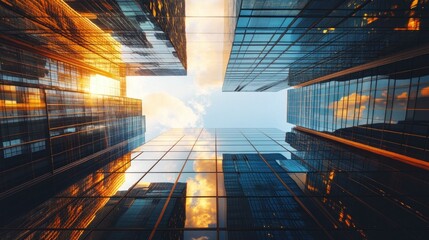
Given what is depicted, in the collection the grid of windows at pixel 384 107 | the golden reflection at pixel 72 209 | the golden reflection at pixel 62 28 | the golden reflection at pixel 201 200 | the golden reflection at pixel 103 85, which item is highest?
the golden reflection at pixel 62 28

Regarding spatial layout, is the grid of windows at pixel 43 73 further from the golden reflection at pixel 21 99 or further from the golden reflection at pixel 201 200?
the golden reflection at pixel 201 200

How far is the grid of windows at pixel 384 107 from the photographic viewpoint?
51.9ft

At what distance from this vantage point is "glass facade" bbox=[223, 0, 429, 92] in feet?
40.2

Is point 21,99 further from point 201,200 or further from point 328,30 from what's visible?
point 328,30

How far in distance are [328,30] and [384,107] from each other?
1200cm

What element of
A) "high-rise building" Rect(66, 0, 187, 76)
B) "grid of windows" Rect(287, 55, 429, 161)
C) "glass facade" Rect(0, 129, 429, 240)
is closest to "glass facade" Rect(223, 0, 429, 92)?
"grid of windows" Rect(287, 55, 429, 161)

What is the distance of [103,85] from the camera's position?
36.0 m

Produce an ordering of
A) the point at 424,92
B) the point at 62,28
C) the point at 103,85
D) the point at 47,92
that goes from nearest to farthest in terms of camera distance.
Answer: the point at 424,92
the point at 62,28
the point at 47,92
the point at 103,85

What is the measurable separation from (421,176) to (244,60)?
20.3 metres

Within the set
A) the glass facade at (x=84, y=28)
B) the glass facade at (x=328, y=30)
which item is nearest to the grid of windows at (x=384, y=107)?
the glass facade at (x=328, y=30)

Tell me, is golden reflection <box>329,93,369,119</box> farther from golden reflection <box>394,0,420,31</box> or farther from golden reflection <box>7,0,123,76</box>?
golden reflection <box>7,0,123,76</box>

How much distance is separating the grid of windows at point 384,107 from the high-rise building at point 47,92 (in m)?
29.2

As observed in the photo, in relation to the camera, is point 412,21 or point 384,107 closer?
point 412,21

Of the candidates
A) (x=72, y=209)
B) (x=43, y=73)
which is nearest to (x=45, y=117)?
(x=43, y=73)
